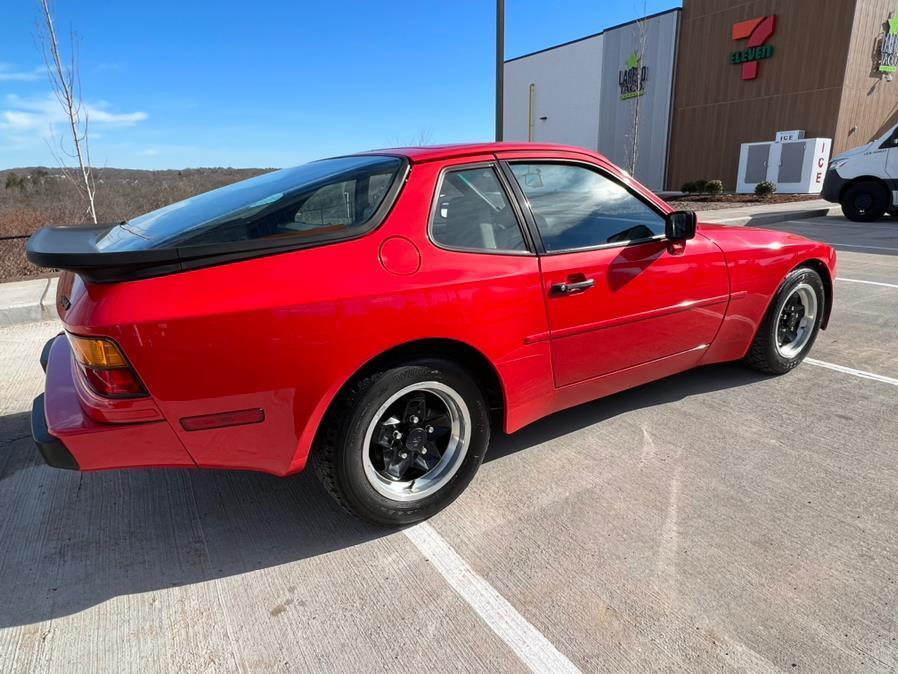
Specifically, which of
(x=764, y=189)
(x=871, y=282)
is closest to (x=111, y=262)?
(x=871, y=282)

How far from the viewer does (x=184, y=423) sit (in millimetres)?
1911

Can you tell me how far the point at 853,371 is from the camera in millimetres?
3914

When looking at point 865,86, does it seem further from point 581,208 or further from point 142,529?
point 142,529

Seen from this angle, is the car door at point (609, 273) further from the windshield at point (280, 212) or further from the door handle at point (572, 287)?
the windshield at point (280, 212)

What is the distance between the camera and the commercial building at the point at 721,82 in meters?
22.2

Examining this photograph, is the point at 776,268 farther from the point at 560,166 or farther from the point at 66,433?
the point at 66,433

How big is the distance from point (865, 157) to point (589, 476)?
13510 millimetres

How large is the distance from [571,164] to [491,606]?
2.07m

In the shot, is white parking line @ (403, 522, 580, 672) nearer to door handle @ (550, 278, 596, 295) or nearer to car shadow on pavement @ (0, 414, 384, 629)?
car shadow on pavement @ (0, 414, 384, 629)

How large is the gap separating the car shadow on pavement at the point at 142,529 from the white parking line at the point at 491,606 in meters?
0.20

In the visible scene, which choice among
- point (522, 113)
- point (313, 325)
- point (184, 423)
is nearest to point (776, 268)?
point (313, 325)

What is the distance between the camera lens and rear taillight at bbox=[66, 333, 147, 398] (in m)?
1.81

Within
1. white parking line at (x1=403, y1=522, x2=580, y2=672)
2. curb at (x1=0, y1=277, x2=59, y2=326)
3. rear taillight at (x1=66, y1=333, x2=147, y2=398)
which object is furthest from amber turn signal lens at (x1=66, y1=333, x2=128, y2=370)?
curb at (x1=0, y1=277, x2=59, y2=326)

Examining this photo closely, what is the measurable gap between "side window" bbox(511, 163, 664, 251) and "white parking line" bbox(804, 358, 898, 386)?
196 cm
